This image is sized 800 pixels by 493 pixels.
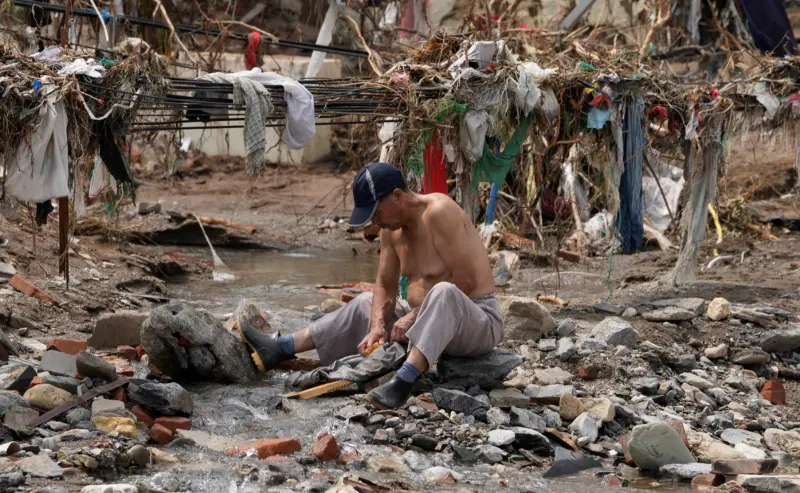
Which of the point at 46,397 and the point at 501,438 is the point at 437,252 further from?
the point at 46,397

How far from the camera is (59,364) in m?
5.43

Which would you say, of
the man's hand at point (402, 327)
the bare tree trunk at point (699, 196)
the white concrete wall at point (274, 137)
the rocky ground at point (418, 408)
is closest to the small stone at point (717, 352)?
the rocky ground at point (418, 408)

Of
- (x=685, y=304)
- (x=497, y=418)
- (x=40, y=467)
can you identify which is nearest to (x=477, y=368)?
(x=497, y=418)

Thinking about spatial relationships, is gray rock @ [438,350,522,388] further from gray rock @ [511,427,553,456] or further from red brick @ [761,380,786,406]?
red brick @ [761,380,786,406]

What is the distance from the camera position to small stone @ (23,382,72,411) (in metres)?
4.89

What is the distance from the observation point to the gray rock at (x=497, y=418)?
5.31 m

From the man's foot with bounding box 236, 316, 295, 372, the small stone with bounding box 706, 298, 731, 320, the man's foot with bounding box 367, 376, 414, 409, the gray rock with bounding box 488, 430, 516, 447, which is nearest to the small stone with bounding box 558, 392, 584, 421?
the gray rock with bounding box 488, 430, 516, 447

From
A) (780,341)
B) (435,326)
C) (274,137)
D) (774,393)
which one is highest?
(435,326)

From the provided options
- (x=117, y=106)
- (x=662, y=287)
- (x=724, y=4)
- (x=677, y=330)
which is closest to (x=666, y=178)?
(x=724, y=4)

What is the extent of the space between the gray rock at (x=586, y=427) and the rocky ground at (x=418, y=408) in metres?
0.01

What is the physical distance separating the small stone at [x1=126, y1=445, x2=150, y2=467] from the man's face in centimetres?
177

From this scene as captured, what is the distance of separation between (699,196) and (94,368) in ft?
19.1

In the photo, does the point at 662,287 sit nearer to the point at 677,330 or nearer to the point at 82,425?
the point at 677,330

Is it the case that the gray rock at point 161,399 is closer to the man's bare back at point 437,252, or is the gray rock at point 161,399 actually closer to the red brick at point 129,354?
the red brick at point 129,354
